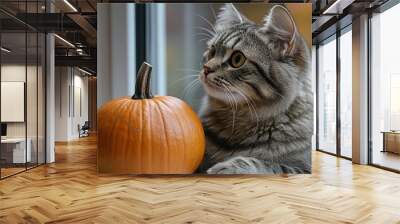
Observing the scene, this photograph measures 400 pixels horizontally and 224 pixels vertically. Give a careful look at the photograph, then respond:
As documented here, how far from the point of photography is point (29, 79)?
7.16 metres

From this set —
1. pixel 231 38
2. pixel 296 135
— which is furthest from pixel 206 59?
pixel 296 135

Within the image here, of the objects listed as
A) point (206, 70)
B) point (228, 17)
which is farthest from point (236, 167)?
point (228, 17)

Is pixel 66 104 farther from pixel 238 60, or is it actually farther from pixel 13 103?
pixel 238 60

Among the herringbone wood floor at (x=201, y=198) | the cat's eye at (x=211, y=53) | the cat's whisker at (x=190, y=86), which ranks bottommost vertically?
the herringbone wood floor at (x=201, y=198)

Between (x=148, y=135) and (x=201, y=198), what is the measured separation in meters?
1.47

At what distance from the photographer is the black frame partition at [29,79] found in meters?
6.37

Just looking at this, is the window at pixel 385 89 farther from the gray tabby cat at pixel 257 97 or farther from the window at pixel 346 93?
the gray tabby cat at pixel 257 97

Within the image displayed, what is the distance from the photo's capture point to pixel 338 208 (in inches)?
159

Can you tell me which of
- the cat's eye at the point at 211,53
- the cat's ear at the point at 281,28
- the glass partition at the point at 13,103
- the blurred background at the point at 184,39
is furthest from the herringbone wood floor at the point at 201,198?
the cat's ear at the point at 281,28

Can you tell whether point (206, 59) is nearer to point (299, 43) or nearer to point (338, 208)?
point (299, 43)

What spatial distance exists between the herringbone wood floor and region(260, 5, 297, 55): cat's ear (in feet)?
6.68

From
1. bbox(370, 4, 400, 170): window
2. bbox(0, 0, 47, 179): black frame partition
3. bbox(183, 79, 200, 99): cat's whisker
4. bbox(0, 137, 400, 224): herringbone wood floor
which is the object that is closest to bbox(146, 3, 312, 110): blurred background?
bbox(183, 79, 200, 99): cat's whisker

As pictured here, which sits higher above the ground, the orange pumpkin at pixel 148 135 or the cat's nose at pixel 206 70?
the cat's nose at pixel 206 70

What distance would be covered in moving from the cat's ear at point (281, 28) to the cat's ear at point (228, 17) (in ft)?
1.15
